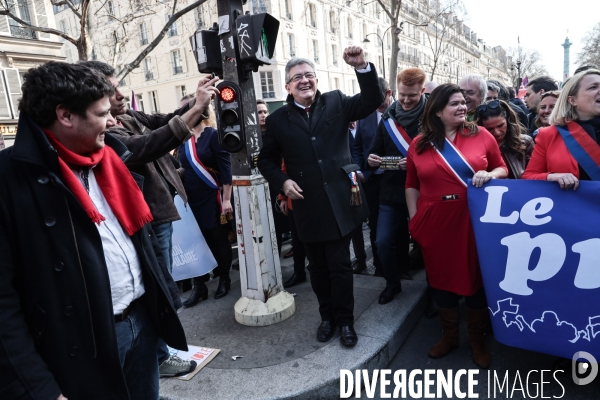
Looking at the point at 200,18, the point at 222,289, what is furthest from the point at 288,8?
the point at 222,289

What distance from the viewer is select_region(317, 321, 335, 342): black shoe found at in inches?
124

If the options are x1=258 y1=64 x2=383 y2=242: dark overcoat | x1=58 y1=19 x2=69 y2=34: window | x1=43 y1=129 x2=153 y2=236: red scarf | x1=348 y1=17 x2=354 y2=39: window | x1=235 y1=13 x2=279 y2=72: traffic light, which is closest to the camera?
x1=43 y1=129 x2=153 y2=236: red scarf

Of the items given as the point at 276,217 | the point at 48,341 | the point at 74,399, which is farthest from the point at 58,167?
the point at 276,217

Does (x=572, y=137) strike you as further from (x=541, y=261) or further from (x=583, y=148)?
(x=541, y=261)

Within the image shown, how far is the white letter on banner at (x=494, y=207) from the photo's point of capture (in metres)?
2.67

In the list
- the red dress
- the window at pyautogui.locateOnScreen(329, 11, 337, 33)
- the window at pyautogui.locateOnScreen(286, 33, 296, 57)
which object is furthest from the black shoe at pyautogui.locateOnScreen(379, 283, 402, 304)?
the window at pyautogui.locateOnScreen(329, 11, 337, 33)

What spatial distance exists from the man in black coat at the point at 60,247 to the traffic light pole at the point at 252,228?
5.81 feet

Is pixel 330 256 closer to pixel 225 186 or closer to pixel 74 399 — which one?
pixel 225 186

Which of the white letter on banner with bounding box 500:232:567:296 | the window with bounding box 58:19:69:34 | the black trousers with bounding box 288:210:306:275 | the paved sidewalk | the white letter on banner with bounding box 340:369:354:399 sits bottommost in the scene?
the white letter on banner with bounding box 340:369:354:399

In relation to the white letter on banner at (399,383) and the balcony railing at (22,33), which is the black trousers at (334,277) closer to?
the white letter on banner at (399,383)

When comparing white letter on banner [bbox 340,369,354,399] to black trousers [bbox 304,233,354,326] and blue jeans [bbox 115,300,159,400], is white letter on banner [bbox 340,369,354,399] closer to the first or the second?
black trousers [bbox 304,233,354,326]

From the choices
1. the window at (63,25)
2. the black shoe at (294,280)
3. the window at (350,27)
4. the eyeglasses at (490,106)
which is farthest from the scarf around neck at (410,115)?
the window at (63,25)

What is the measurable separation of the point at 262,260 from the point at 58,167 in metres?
2.22

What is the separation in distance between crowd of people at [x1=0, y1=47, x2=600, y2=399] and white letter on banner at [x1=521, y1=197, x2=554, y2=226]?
0.60 ft
